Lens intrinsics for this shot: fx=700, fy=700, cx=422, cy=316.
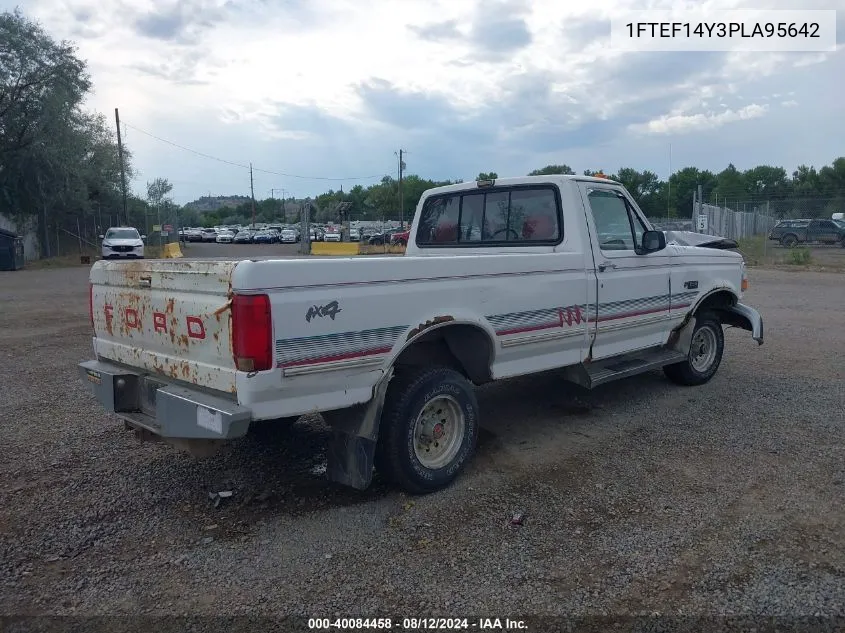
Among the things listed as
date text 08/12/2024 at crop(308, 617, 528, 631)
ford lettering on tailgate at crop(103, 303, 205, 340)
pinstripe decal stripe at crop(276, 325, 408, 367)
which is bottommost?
date text 08/12/2024 at crop(308, 617, 528, 631)

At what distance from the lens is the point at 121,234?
3003 cm

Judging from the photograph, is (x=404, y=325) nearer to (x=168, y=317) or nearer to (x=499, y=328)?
(x=499, y=328)

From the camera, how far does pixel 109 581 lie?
3.52m

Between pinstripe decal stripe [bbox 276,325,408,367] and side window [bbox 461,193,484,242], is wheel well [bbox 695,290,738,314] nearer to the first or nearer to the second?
side window [bbox 461,193,484,242]

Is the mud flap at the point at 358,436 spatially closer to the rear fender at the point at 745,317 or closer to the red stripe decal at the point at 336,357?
the red stripe decal at the point at 336,357

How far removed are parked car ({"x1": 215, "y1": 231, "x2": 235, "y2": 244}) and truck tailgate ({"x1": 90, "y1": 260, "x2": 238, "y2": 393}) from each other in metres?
62.1

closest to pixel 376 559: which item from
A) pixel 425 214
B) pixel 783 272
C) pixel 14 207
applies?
pixel 425 214

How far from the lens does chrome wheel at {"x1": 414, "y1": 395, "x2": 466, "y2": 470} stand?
4.58 m

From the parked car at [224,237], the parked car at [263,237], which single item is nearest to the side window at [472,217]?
the parked car at [263,237]

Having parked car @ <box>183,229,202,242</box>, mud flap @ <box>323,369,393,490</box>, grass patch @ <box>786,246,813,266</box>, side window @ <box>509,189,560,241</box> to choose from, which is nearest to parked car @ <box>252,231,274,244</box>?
parked car @ <box>183,229,202,242</box>

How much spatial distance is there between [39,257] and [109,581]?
106 ft

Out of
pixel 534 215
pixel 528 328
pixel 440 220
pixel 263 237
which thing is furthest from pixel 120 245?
pixel 263 237

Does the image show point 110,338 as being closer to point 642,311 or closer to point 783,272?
point 642,311

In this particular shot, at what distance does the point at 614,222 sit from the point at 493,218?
3.40 ft
